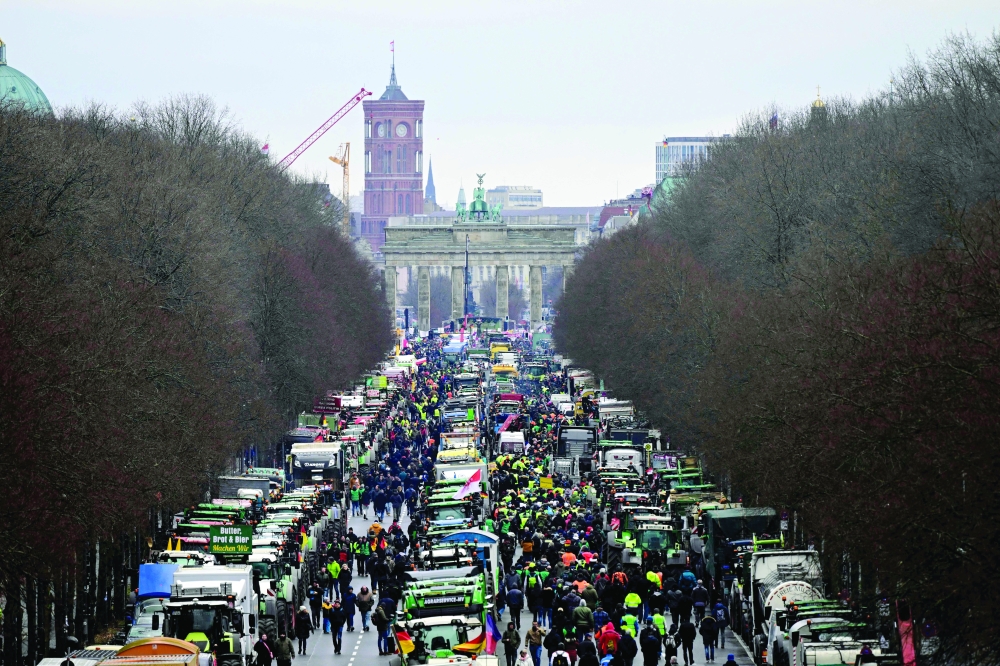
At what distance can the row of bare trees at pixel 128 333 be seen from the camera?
37.4m

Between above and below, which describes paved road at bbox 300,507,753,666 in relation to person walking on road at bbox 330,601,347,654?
below

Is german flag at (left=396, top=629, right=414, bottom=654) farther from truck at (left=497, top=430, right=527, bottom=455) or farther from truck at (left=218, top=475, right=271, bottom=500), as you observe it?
truck at (left=497, top=430, right=527, bottom=455)

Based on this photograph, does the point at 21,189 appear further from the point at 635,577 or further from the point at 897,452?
the point at 897,452

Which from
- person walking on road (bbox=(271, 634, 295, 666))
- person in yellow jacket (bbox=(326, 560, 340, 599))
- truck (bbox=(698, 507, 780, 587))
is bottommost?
person walking on road (bbox=(271, 634, 295, 666))

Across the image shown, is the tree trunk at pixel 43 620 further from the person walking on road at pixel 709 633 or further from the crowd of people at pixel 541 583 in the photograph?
the person walking on road at pixel 709 633

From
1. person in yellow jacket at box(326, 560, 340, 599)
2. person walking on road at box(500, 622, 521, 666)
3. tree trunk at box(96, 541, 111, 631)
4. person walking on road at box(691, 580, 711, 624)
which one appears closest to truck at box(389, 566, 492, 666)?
person walking on road at box(500, 622, 521, 666)

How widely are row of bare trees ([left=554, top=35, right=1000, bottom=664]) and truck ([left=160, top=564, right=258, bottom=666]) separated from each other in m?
10.3

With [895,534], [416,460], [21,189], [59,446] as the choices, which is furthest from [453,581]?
[416,460]

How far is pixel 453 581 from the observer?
3997 centimetres

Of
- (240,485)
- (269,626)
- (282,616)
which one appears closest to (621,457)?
(240,485)

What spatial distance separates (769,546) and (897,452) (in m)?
13.5

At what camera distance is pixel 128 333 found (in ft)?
173

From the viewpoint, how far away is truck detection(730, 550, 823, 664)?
133ft

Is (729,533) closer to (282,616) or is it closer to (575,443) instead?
(282,616)
